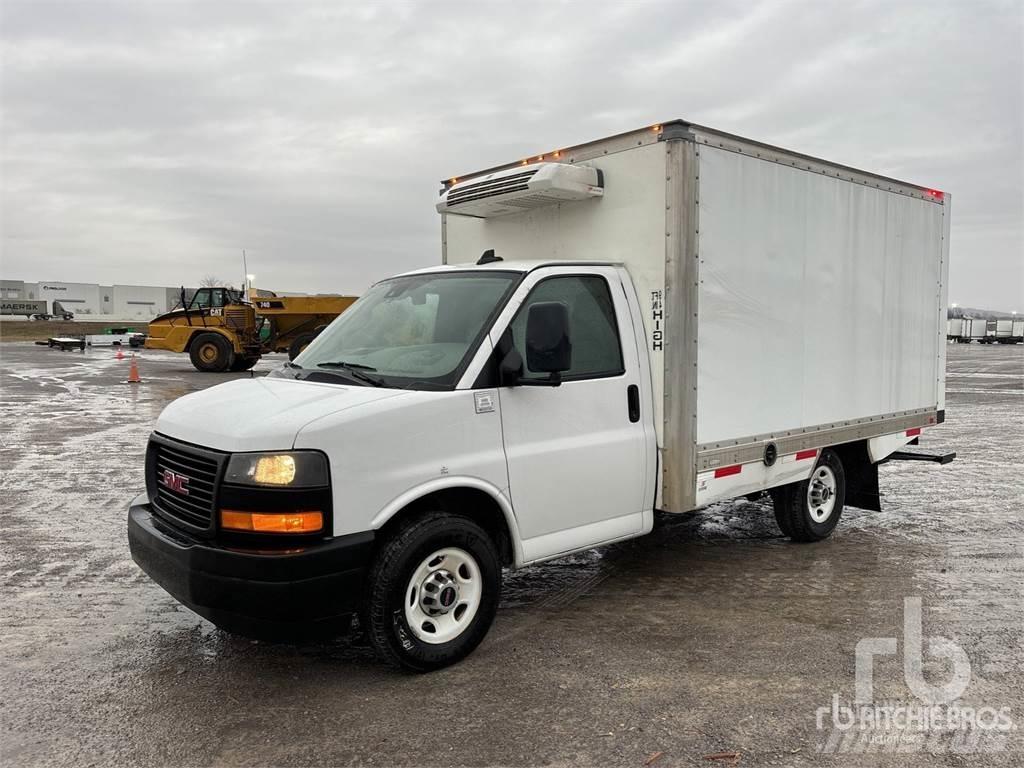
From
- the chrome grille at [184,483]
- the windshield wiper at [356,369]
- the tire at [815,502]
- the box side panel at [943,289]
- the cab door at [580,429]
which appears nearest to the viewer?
the chrome grille at [184,483]

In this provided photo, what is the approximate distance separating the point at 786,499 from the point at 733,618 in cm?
184

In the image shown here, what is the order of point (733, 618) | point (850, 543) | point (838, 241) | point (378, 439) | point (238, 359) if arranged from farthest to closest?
point (238, 359) → point (850, 543) → point (838, 241) → point (733, 618) → point (378, 439)

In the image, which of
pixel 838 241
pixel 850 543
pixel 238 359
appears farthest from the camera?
pixel 238 359

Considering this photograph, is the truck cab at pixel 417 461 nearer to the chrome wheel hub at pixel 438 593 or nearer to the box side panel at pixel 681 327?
the chrome wheel hub at pixel 438 593

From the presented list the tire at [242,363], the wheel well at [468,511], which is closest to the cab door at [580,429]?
the wheel well at [468,511]

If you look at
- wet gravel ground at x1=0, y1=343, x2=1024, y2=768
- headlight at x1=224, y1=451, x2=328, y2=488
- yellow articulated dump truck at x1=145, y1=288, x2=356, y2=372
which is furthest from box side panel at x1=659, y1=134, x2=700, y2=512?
yellow articulated dump truck at x1=145, y1=288, x2=356, y2=372

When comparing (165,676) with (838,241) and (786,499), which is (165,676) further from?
(838,241)

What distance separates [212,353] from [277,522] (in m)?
24.0

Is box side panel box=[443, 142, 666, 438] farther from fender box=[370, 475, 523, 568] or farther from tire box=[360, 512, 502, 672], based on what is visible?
tire box=[360, 512, 502, 672]

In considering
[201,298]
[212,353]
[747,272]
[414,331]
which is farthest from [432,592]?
[201,298]

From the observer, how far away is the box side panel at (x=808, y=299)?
5273mm

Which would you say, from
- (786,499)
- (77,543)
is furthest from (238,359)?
(786,499)

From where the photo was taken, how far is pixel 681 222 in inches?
196

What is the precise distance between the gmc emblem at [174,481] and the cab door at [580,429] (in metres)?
1.66
